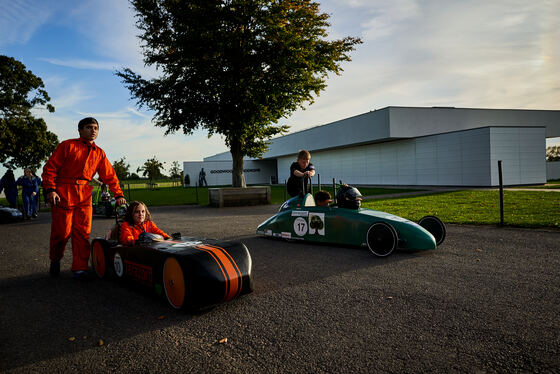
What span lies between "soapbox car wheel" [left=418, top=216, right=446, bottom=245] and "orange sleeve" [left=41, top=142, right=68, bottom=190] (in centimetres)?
586

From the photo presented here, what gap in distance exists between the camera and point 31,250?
23.8ft

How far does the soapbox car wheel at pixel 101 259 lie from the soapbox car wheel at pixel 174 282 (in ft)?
4.69

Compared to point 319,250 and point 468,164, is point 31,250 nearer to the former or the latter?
point 319,250

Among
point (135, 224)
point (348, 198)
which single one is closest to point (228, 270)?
point (135, 224)

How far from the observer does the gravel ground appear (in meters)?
2.53

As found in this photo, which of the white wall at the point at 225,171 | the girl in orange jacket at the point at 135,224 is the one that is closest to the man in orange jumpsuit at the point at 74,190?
the girl in orange jacket at the point at 135,224

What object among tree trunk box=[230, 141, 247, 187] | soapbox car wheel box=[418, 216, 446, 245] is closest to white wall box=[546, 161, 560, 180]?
A: tree trunk box=[230, 141, 247, 187]

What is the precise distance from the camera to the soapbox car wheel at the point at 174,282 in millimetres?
3439

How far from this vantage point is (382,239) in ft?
18.2

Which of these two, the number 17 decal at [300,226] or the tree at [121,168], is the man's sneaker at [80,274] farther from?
the tree at [121,168]

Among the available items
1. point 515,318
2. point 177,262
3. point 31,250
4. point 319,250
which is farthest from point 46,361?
point 31,250

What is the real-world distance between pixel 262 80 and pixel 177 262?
48.0 feet

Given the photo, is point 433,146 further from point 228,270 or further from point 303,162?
point 228,270

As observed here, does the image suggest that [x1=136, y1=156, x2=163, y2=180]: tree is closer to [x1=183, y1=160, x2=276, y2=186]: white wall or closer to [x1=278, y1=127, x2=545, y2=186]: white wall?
[x1=183, y1=160, x2=276, y2=186]: white wall
